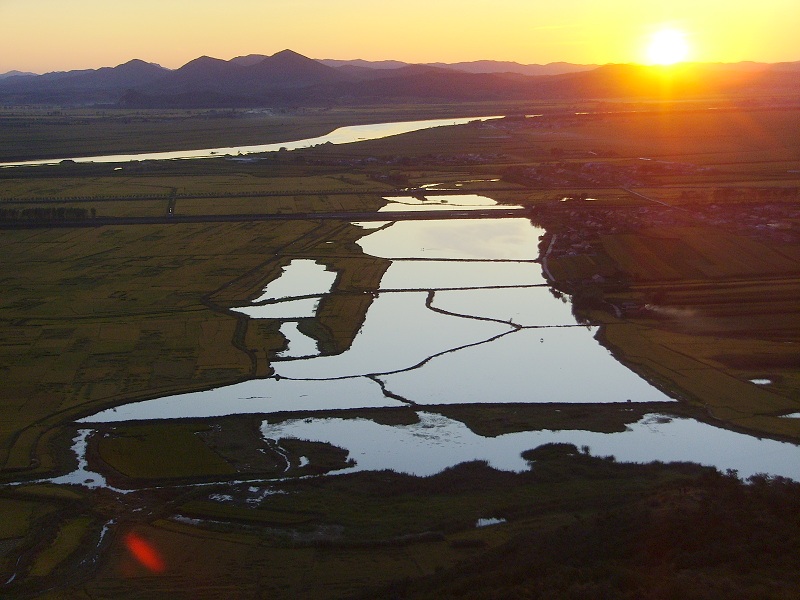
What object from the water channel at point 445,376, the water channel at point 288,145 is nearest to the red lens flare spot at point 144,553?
the water channel at point 445,376

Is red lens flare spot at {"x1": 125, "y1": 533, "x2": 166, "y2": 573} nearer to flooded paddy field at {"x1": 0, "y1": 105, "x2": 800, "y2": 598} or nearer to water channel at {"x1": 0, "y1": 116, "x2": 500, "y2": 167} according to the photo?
flooded paddy field at {"x1": 0, "y1": 105, "x2": 800, "y2": 598}

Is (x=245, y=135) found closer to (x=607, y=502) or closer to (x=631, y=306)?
(x=631, y=306)

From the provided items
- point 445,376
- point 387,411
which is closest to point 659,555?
point 387,411

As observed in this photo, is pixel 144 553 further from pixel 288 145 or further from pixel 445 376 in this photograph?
pixel 288 145

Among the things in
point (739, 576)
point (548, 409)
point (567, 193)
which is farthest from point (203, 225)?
point (739, 576)

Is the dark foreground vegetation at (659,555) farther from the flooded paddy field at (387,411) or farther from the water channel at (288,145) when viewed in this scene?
the water channel at (288,145)

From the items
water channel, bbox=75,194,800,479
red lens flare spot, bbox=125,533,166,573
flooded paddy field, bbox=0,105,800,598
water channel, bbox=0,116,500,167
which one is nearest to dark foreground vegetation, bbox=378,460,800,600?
flooded paddy field, bbox=0,105,800,598
